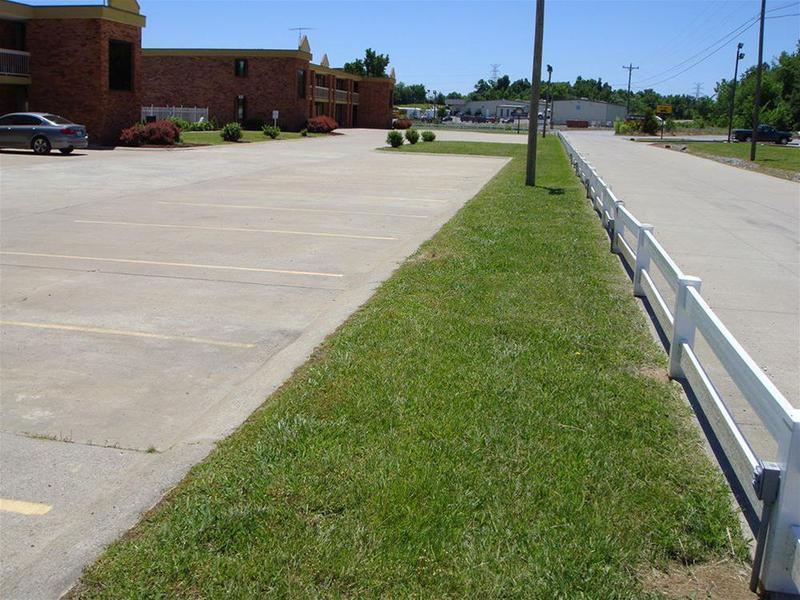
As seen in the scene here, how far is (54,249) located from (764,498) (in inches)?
420

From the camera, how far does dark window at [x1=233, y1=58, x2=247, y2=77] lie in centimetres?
6378

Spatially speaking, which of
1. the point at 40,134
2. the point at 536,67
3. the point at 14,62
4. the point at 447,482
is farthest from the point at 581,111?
the point at 447,482

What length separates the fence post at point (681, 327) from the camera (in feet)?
21.0

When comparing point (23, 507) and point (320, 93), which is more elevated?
point (320, 93)

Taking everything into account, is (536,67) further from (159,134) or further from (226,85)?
(226,85)

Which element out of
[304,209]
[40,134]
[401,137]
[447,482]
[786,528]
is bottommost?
[447,482]

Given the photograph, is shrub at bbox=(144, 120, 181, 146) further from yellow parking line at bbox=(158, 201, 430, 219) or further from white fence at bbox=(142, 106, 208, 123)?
yellow parking line at bbox=(158, 201, 430, 219)

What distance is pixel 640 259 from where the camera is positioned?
9.70 meters

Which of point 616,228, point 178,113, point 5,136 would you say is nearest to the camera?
point 616,228

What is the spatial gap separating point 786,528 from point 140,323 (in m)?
6.24

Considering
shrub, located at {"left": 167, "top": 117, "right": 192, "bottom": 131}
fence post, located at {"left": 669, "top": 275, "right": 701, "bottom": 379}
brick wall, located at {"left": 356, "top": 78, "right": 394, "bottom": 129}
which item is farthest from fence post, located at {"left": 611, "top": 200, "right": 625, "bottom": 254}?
brick wall, located at {"left": 356, "top": 78, "right": 394, "bottom": 129}

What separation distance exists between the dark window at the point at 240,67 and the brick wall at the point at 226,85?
241mm

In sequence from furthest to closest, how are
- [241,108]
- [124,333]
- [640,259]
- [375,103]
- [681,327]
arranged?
[375,103] → [241,108] → [640,259] → [124,333] → [681,327]

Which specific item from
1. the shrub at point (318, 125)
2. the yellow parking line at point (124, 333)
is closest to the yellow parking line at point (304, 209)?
the yellow parking line at point (124, 333)
